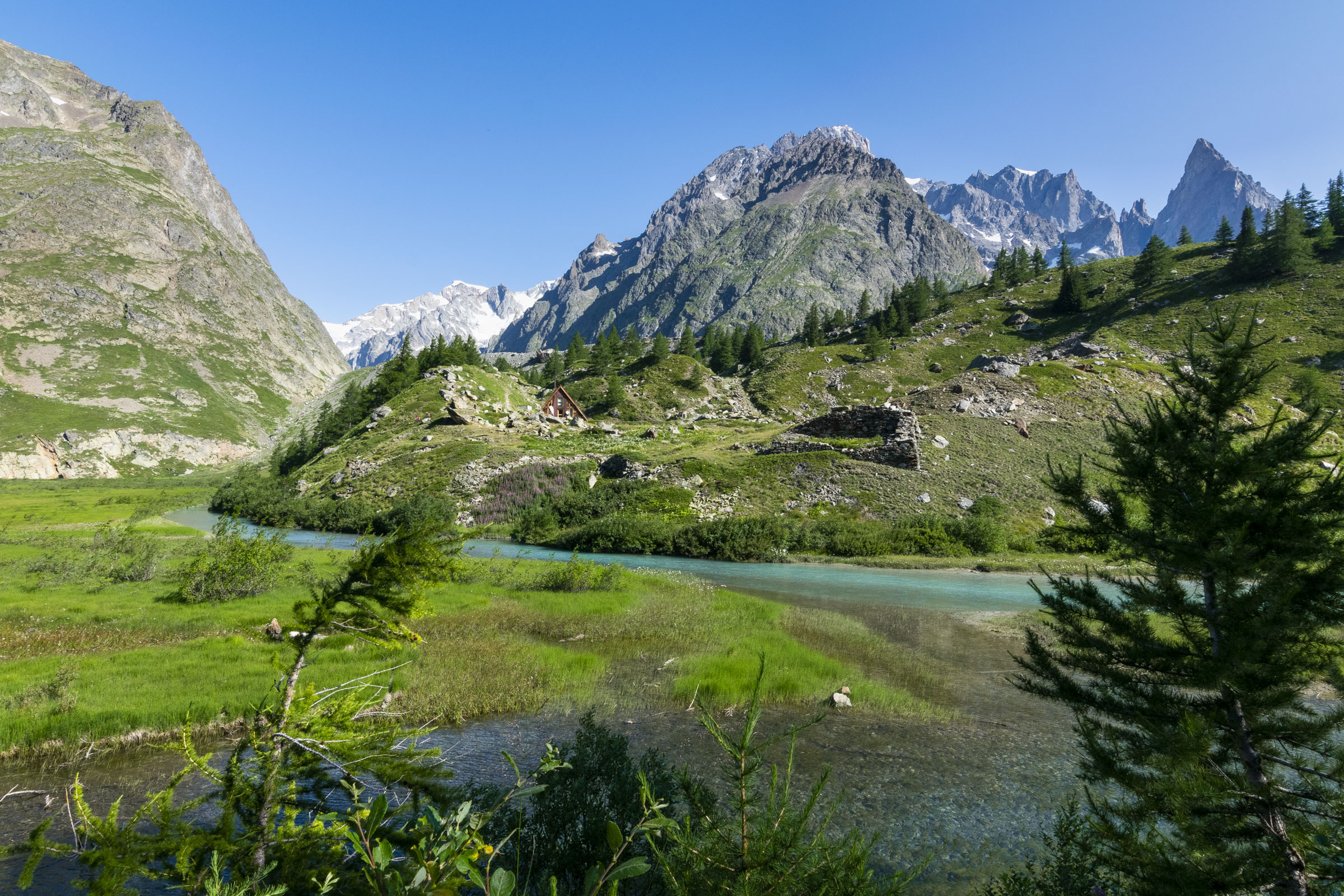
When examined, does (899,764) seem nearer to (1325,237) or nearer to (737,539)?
(737,539)

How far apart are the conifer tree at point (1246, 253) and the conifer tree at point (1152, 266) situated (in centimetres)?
988

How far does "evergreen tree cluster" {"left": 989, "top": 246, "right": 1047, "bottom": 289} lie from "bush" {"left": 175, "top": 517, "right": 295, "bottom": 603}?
15498cm

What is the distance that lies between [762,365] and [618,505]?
71.6 metres

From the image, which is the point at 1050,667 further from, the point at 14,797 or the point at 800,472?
the point at 800,472

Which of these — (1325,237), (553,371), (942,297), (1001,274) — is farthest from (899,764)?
(1001,274)

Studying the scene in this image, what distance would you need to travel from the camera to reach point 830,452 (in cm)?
5422

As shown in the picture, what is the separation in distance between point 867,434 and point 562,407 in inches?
2073

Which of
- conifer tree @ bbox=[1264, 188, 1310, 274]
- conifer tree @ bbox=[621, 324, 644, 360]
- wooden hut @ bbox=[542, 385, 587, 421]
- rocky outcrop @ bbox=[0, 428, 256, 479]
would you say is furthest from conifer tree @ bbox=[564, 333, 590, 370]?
conifer tree @ bbox=[1264, 188, 1310, 274]

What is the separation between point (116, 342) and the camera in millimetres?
173625

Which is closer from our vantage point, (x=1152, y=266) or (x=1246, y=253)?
(x=1246, y=253)

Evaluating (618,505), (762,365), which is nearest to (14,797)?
(618,505)

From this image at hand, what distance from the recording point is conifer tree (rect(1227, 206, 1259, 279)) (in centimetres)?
8956

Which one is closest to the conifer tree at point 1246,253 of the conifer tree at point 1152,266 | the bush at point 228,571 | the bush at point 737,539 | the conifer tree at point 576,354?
the conifer tree at point 1152,266

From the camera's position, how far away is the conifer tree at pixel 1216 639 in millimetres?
4504
